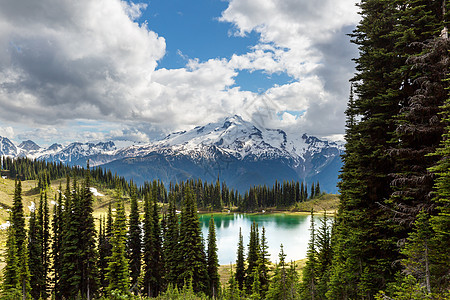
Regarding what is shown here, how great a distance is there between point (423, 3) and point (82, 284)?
51073 millimetres

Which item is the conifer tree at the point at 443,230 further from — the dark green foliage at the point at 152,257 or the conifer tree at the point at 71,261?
the conifer tree at the point at 71,261

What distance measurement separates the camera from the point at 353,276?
16.5 meters

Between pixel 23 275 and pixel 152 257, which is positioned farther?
pixel 152 257

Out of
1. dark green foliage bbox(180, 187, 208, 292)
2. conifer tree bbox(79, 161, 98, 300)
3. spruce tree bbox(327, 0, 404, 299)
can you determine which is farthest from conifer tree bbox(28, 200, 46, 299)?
spruce tree bbox(327, 0, 404, 299)

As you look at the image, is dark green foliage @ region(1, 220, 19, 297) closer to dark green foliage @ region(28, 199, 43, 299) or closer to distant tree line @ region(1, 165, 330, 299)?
distant tree line @ region(1, 165, 330, 299)

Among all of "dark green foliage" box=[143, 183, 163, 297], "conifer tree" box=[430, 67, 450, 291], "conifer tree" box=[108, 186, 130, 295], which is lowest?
"dark green foliage" box=[143, 183, 163, 297]

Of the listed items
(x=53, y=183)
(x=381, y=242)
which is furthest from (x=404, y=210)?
(x=53, y=183)

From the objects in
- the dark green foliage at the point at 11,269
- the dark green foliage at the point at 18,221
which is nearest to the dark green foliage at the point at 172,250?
the dark green foliage at the point at 11,269

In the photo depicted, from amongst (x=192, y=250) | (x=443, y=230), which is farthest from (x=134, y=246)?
(x=443, y=230)

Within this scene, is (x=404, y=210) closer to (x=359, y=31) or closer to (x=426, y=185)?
(x=426, y=185)

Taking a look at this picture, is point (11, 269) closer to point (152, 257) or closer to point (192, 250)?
point (152, 257)

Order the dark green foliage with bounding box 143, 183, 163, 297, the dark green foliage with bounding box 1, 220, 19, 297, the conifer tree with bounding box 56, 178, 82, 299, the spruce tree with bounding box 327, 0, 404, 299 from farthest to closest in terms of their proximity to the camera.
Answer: the dark green foliage with bounding box 143, 183, 163, 297
the conifer tree with bounding box 56, 178, 82, 299
the dark green foliage with bounding box 1, 220, 19, 297
the spruce tree with bounding box 327, 0, 404, 299

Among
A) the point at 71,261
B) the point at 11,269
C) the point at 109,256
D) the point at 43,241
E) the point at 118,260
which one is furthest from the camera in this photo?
the point at 43,241

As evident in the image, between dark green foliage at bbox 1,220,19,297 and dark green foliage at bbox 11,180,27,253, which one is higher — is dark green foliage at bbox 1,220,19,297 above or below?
below
